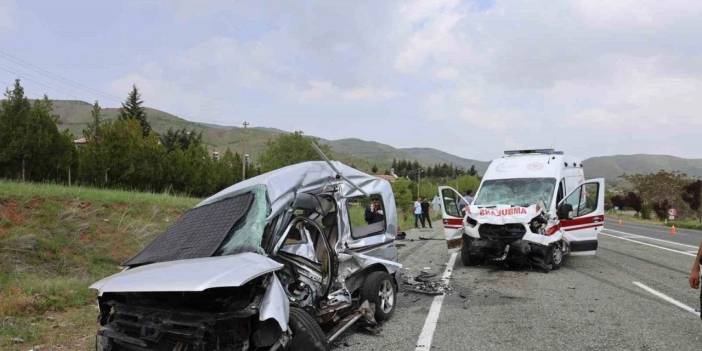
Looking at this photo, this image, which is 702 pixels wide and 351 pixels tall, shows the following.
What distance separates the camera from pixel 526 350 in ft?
16.9

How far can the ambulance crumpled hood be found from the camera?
10.0 m

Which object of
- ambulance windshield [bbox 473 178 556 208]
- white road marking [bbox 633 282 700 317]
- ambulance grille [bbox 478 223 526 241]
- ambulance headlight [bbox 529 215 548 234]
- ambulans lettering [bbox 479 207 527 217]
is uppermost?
ambulance windshield [bbox 473 178 556 208]

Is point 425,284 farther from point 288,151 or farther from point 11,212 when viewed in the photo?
point 288,151

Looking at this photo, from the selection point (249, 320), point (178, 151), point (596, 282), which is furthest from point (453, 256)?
point (178, 151)

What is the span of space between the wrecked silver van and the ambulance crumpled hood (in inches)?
153

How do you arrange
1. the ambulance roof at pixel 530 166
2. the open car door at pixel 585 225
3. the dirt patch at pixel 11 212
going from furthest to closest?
1. the dirt patch at pixel 11 212
2. the ambulance roof at pixel 530 166
3. the open car door at pixel 585 225

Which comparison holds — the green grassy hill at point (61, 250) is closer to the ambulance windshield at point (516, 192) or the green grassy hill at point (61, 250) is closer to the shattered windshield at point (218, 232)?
the shattered windshield at point (218, 232)

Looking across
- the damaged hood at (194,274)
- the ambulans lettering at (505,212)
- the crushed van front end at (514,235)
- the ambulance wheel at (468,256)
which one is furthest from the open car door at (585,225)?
the damaged hood at (194,274)

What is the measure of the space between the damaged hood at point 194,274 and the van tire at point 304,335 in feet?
1.84

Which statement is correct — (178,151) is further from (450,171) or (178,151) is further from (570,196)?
(450,171)

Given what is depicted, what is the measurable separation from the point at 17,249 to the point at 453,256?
10.9 meters

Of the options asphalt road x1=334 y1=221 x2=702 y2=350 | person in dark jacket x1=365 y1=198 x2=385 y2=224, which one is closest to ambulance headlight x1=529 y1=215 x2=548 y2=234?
asphalt road x1=334 y1=221 x2=702 y2=350

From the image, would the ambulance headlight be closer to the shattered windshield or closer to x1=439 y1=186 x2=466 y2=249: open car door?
x1=439 y1=186 x2=466 y2=249: open car door

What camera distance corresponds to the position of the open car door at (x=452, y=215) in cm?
1145
